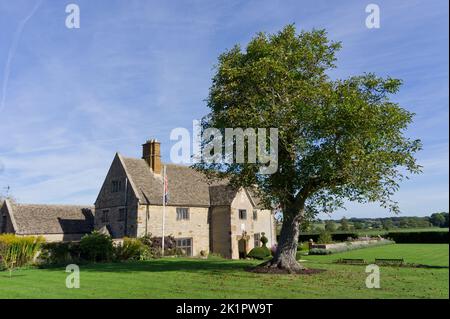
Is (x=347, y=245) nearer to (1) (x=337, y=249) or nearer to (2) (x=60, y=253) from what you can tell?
(1) (x=337, y=249)

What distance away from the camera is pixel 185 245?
42.7m

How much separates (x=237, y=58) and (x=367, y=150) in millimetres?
9274

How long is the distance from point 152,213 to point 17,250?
571 inches

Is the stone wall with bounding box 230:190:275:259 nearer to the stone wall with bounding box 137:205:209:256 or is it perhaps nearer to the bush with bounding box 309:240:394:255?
the stone wall with bounding box 137:205:209:256

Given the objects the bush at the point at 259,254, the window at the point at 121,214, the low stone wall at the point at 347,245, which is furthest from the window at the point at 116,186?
the low stone wall at the point at 347,245

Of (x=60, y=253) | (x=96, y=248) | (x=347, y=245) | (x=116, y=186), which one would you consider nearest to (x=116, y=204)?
(x=116, y=186)

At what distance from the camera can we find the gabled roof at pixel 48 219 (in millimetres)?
40438

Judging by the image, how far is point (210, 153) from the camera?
24516mm

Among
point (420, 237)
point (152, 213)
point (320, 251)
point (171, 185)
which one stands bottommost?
point (420, 237)

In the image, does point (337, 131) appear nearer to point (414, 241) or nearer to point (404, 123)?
point (404, 123)

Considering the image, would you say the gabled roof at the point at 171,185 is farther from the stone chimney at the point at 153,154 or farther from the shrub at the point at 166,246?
the shrub at the point at 166,246

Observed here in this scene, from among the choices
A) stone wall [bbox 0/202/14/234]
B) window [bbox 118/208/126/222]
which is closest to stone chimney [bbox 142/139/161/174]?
window [bbox 118/208/126/222]

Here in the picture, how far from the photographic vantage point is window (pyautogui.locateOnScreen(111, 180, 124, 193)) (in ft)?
137
